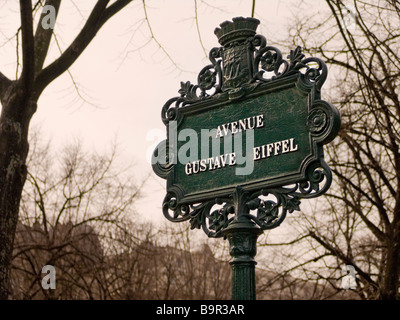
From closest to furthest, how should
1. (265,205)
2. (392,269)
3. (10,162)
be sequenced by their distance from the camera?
(265,205) → (10,162) → (392,269)

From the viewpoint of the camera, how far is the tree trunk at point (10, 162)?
7.31m

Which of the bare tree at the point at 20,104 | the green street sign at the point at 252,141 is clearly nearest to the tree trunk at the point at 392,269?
the bare tree at the point at 20,104

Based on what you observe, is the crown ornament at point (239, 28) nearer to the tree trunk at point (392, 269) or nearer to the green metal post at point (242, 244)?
the green metal post at point (242, 244)

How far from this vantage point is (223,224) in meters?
5.20

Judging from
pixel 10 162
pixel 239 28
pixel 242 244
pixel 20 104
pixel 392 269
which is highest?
pixel 20 104

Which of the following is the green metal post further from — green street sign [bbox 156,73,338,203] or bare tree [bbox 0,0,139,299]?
bare tree [bbox 0,0,139,299]

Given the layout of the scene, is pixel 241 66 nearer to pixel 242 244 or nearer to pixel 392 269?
pixel 242 244

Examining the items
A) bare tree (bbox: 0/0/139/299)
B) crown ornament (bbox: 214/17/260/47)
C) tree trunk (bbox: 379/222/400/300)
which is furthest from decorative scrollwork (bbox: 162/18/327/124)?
tree trunk (bbox: 379/222/400/300)

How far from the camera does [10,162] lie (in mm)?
7480

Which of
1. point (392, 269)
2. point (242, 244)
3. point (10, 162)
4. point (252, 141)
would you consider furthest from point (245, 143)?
point (392, 269)

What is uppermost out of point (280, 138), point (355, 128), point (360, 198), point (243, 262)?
point (355, 128)
